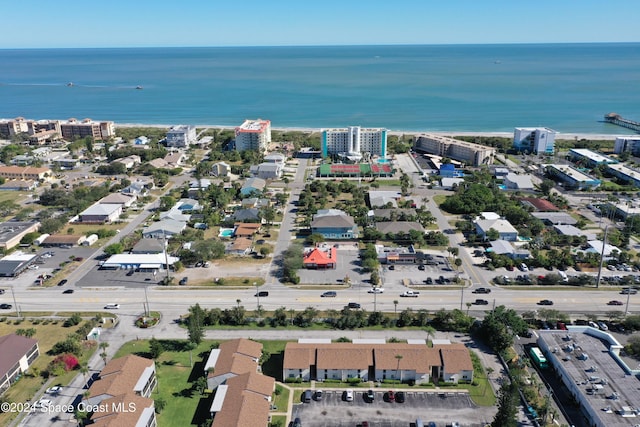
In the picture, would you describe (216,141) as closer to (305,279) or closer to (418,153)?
(418,153)

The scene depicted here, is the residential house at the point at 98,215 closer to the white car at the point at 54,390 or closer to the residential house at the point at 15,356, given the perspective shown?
the residential house at the point at 15,356

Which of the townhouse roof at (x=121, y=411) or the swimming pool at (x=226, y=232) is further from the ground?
the townhouse roof at (x=121, y=411)

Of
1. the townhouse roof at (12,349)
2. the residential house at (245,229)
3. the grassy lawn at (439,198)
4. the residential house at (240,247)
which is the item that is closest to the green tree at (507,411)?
the townhouse roof at (12,349)

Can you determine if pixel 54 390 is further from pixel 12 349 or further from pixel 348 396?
pixel 348 396

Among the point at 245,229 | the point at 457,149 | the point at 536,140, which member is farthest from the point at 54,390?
the point at 536,140

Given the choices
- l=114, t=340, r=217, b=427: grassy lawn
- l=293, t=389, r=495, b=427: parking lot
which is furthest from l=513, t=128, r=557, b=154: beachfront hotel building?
l=114, t=340, r=217, b=427: grassy lawn

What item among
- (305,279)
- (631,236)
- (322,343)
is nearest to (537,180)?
(631,236)
